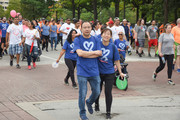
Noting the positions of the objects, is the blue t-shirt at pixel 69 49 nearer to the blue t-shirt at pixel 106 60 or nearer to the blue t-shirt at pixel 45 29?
the blue t-shirt at pixel 106 60

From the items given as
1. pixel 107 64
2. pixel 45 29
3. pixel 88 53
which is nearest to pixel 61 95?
pixel 107 64

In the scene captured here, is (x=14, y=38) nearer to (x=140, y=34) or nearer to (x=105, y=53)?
(x=140, y=34)

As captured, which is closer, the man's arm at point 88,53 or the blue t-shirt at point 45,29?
the man's arm at point 88,53

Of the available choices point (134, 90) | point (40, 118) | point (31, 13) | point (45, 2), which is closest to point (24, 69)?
point (134, 90)

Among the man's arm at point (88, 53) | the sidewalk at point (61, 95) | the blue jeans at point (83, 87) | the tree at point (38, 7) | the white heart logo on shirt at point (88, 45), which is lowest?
the sidewalk at point (61, 95)

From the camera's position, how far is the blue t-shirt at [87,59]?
5777mm

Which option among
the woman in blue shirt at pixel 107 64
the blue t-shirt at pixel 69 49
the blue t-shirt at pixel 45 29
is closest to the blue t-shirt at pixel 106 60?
the woman in blue shirt at pixel 107 64

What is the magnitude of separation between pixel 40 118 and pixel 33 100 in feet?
5.15

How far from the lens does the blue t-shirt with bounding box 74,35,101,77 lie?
5.78m

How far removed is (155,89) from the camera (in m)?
9.18

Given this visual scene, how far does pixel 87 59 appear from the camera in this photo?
5.78 meters

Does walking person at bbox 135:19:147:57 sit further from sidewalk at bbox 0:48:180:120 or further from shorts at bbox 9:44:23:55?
shorts at bbox 9:44:23:55

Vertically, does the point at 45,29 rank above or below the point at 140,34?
above

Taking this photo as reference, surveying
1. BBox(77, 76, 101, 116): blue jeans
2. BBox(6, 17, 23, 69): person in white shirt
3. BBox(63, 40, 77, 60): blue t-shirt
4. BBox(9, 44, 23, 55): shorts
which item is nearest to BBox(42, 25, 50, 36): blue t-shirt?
BBox(6, 17, 23, 69): person in white shirt
